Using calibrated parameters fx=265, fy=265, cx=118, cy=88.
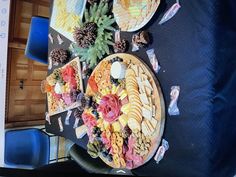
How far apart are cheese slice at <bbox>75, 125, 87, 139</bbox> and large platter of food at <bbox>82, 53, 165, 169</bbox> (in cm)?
5

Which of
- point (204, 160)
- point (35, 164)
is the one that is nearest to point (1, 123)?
point (35, 164)

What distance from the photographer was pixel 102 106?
1.23 metres

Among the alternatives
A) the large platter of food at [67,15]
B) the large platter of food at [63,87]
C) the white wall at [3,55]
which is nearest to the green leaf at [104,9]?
the large platter of food at [67,15]

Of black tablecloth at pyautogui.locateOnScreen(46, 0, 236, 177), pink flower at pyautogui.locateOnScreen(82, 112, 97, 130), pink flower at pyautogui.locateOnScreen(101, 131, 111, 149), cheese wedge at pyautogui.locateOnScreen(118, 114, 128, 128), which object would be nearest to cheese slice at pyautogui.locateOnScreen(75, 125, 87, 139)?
pink flower at pyautogui.locateOnScreen(82, 112, 97, 130)

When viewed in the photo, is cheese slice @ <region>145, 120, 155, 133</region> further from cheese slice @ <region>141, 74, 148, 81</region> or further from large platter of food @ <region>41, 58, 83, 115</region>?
large platter of food @ <region>41, 58, 83, 115</region>

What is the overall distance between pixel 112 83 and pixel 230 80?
50 cm

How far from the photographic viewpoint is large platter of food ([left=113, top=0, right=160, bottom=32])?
1.04 m

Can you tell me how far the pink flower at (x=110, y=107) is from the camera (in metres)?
1.17

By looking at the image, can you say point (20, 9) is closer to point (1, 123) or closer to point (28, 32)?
point (28, 32)

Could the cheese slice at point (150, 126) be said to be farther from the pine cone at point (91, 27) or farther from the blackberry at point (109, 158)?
the pine cone at point (91, 27)

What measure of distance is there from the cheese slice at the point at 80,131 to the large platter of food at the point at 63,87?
12 cm

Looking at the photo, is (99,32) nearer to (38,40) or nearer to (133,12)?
(133,12)

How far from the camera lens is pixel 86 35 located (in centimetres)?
135

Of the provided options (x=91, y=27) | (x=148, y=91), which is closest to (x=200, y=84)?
(x=148, y=91)
